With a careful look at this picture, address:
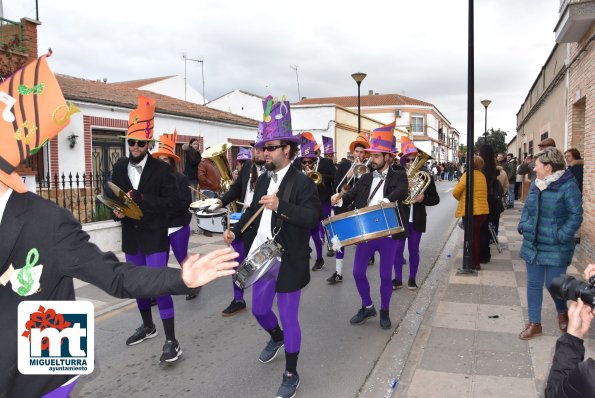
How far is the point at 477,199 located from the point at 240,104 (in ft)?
101

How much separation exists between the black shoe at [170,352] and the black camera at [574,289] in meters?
3.40

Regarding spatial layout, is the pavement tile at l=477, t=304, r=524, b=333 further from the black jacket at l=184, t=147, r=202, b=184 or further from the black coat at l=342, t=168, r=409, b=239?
the black jacket at l=184, t=147, r=202, b=184

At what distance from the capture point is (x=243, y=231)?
4.12 meters

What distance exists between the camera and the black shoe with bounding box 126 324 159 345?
5.06 meters

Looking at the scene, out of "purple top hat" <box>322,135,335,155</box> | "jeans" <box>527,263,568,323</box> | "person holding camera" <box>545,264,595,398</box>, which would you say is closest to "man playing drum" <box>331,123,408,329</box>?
"jeans" <box>527,263,568,323</box>

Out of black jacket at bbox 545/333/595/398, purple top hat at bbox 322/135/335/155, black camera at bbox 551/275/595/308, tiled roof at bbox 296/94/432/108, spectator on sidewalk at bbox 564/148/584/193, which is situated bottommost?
black jacket at bbox 545/333/595/398

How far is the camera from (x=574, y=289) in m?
2.12

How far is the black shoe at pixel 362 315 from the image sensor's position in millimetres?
5586

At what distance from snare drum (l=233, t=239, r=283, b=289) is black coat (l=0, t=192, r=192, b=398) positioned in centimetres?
157

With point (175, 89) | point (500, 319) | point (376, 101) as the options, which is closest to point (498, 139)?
point (376, 101)

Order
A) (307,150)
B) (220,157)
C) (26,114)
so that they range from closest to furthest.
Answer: (26,114) → (220,157) → (307,150)

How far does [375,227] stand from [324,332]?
54.3 inches

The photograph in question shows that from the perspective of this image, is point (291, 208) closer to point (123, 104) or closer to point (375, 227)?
point (375, 227)

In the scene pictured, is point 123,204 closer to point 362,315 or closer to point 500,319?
point 362,315
